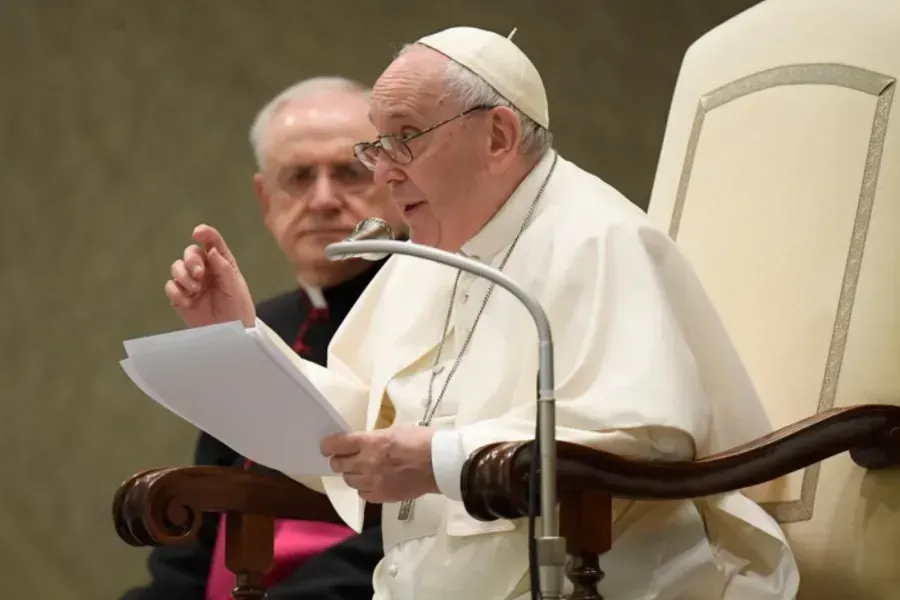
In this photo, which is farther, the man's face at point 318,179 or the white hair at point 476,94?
the man's face at point 318,179

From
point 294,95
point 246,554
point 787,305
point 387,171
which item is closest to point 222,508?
point 246,554

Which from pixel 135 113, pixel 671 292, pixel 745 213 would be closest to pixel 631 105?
→ pixel 135 113

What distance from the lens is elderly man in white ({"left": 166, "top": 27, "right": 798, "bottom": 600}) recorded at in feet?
6.29

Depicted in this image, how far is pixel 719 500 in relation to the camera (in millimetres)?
2049

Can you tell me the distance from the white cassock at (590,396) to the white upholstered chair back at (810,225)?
6.8 inches

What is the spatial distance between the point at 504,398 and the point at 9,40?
115 inches

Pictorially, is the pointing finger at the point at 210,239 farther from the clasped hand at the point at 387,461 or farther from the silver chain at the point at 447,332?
the clasped hand at the point at 387,461

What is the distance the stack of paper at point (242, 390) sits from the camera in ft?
6.08

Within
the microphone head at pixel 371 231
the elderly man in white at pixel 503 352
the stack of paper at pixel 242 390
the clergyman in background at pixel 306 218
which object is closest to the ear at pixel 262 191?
the clergyman in background at pixel 306 218

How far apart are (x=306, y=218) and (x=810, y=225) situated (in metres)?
1.27

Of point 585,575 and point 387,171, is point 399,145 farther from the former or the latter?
point 585,575

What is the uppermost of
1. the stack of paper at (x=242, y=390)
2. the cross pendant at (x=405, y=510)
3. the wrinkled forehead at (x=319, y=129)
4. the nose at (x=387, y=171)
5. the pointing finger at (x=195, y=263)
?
the wrinkled forehead at (x=319, y=129)

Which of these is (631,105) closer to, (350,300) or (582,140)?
(582,140)

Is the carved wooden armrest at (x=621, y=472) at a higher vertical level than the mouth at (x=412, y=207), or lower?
lower
